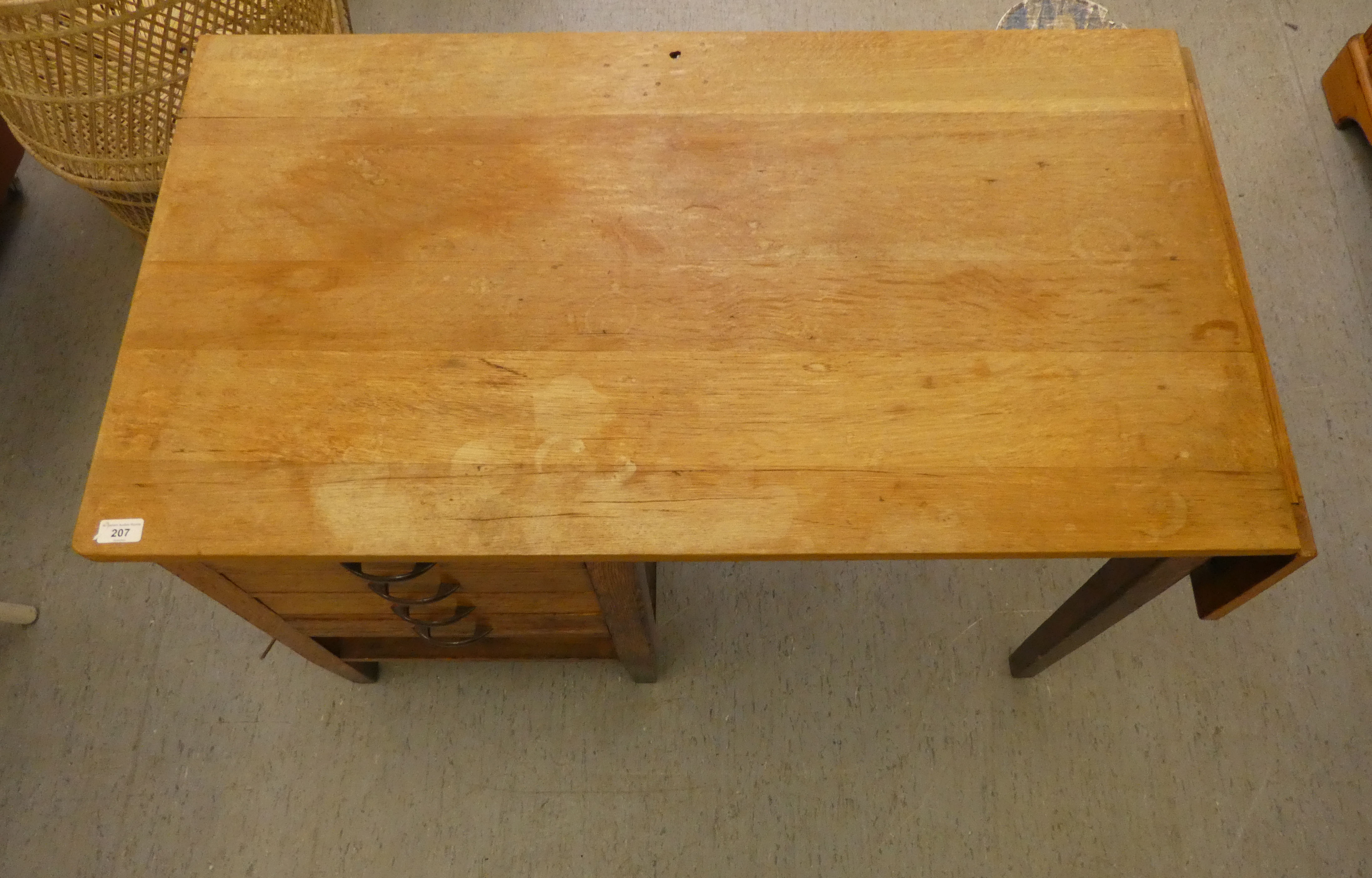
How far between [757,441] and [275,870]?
1.13m

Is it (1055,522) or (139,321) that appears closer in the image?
(1055,522)

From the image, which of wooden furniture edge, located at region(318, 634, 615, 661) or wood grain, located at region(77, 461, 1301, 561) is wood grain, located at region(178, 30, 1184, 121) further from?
wooden furniture edge, located at region(318, 634, 615, 661)

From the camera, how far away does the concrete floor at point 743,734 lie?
1.39 m

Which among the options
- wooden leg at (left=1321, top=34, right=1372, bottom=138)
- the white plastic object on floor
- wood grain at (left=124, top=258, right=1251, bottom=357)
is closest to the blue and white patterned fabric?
wooden leg at (left=1321, top=34, right=1372, bottom=138)

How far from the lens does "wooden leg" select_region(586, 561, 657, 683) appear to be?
103 cm

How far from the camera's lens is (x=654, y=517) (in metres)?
0.88

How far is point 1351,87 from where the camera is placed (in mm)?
1879

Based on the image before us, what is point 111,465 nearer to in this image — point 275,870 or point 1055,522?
point 275,870

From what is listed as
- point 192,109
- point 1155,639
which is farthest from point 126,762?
point 1155,639

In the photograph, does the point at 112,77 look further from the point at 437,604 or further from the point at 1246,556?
the point at 1246,556

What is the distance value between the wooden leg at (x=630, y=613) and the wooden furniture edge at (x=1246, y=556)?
681 millimetres

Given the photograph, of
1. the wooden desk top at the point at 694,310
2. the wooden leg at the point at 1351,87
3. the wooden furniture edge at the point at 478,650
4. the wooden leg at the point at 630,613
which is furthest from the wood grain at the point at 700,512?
the wooden leg at the point at 1351,87

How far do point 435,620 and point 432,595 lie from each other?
0.33ft

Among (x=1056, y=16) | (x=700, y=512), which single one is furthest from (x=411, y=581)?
(x=1056, y=16)
